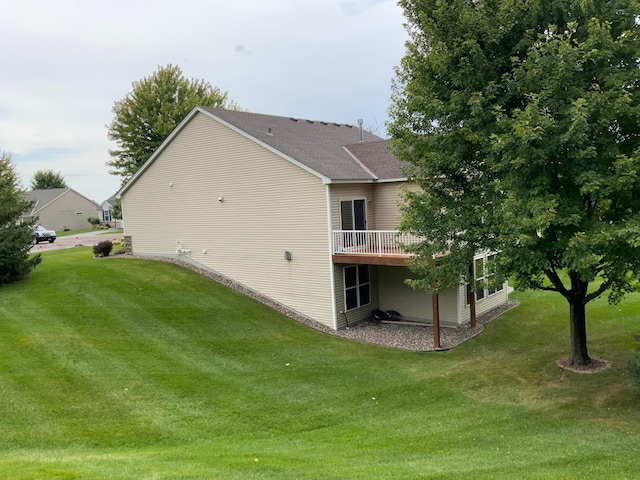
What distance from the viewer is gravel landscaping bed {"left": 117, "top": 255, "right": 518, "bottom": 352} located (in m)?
15.9

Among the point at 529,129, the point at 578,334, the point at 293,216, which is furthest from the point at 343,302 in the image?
the point at 529,129

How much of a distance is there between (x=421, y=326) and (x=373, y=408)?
8.31 m

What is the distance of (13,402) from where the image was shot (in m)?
9.51

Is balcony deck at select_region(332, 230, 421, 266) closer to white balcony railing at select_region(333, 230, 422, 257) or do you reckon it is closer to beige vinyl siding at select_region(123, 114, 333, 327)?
white balcony railing at select_region(333, 230, 422, 257)

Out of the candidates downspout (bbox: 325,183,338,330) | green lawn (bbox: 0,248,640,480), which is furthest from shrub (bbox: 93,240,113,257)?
downspout (bbox: 325,183,338,330)

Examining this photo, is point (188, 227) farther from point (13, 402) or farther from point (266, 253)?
point (13, 402)

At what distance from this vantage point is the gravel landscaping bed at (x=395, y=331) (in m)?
15.9

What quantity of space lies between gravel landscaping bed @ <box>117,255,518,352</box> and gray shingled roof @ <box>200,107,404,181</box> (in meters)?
5.50

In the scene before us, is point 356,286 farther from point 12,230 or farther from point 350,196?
point 12,230

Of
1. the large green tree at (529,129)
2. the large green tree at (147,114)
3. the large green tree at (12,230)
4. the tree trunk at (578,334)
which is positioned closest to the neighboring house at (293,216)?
the tree trunk at (578,334)

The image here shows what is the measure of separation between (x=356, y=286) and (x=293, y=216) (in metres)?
3.67

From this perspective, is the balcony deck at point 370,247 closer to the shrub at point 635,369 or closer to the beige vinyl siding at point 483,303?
the beige vinyl siding at point 483,303

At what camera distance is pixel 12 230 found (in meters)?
18.1

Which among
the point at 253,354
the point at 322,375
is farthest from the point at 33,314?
the point at 322,375
